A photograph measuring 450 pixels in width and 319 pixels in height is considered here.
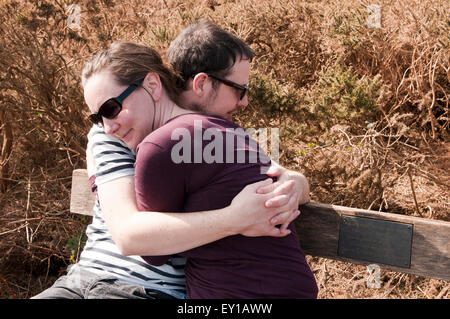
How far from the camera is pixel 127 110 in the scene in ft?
5.46

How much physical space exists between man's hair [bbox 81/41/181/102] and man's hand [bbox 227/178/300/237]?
1.55 feet

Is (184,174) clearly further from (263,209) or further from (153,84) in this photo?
(153,84)

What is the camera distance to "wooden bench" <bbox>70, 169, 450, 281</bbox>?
180 cm

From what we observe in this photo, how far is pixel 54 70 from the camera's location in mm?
3869

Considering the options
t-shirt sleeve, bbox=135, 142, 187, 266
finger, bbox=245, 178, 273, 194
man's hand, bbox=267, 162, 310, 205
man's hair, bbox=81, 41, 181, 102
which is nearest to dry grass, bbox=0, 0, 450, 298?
man's hand, bbox=267, 162, 310, 205

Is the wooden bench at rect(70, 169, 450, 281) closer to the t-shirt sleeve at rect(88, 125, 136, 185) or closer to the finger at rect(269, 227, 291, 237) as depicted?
the finger at rect(269, 227, 291, 237)

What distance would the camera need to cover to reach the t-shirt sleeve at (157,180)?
1.43 meters

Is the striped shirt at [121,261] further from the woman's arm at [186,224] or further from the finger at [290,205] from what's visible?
the finger at [290,205]

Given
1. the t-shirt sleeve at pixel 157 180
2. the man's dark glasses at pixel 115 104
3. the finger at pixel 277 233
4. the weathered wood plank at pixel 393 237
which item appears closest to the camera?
the t-shirt sleeve at pixel 157 180

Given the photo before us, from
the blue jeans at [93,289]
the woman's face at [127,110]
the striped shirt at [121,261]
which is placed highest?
the woman's face at [127,110]

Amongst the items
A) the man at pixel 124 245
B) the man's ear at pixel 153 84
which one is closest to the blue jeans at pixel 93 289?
the man at pixel 124 245

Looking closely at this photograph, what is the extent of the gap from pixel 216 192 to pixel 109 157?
456mm
